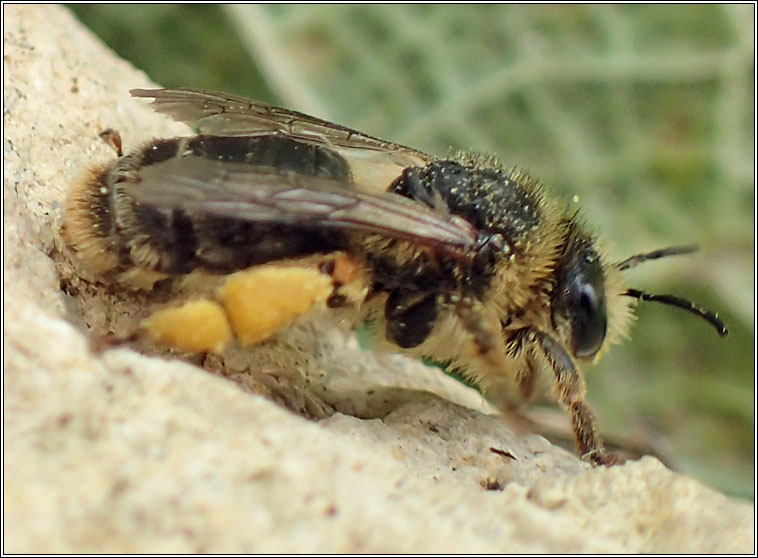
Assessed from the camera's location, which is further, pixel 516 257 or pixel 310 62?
pixel 310 62

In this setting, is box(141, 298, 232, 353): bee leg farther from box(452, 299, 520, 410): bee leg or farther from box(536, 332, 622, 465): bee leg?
box(536, 332, 622, 465): bee leg

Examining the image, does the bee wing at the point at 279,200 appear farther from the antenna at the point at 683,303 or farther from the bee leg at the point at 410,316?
the antenna at the point at 683,303

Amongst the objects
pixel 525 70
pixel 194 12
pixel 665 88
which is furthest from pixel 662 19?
pixel 194 12

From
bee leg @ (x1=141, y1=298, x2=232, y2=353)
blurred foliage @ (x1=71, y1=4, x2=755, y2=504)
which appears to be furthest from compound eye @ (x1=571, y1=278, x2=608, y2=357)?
blurred foliage @ (x1=71, y1=4, x2=755, y2=504)

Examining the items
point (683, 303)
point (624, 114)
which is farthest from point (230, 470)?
point (624, 114)

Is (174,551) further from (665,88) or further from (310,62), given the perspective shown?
(665,88)

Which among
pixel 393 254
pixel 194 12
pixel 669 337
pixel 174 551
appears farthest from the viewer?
pixel 669 337

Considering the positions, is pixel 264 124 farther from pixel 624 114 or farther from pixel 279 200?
pixel 624 114
